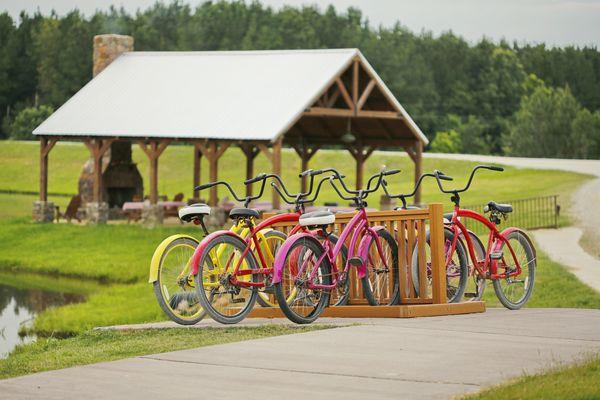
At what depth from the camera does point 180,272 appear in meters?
10.6

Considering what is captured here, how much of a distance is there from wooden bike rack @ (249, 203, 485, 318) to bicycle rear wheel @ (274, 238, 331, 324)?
0.51 meters

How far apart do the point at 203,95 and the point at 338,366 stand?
27.9 meters

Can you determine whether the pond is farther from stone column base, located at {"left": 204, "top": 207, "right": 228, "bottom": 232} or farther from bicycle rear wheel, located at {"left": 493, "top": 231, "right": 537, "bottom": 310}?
bicycle rear wheel, located at {"left": 493, "top": 231, "right": 537, "bottom": 310}

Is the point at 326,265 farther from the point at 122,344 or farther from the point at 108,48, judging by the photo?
the point at 108,48

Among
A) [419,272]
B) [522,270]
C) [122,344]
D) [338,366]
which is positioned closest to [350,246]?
[419,272]

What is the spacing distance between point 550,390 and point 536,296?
11.3 meters

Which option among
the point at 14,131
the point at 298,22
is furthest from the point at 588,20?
the point at 14,131

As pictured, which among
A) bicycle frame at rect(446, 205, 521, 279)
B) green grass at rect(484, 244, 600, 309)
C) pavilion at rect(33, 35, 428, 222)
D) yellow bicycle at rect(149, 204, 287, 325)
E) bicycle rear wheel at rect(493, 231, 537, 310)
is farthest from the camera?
pavilion at rect(33, 35, 428, 222)

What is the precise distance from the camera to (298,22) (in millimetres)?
105875

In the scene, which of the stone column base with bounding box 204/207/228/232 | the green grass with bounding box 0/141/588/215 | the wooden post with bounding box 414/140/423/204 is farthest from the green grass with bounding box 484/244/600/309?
the green grass with bounding box 0/141/588/215

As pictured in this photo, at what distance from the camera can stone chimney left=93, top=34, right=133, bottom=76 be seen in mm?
40406

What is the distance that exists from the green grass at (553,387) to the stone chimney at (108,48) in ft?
112

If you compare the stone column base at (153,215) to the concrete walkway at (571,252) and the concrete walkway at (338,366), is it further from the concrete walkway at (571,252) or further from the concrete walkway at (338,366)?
the concrete walkway at (338,366)

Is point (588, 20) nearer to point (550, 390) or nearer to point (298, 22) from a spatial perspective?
point (298, 22)
